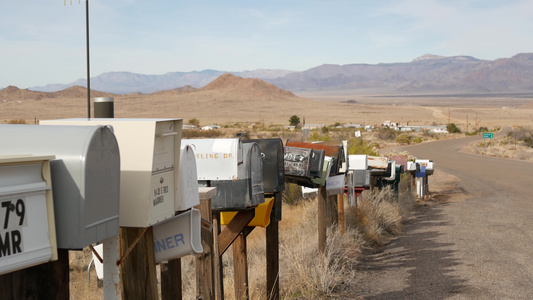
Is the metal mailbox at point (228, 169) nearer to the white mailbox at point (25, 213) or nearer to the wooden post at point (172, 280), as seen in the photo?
the wooden post at point (172, 280)

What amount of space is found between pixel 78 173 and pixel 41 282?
1.32 feet

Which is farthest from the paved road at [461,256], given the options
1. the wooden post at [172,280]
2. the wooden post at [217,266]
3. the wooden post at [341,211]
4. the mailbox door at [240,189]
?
the wooden post at [172,280]

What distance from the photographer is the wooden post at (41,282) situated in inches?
81.5

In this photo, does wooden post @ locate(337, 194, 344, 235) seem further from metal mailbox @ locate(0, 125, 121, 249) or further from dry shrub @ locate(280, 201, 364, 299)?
metal mailbox @ locate(0, 125, 121, 249)

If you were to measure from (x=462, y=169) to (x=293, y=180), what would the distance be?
20987mm

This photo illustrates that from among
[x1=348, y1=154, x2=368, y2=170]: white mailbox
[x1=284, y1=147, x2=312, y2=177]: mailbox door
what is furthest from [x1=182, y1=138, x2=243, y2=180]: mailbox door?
[x1=348, y1=154, x2=368, y2=170]: white mailbox

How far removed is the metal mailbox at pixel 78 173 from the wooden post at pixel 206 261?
5.78ft

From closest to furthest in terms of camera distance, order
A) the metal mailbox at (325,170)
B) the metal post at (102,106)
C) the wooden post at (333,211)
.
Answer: the metal post at (102,106), the metal mailbox at (325,170), the wooden post at (333,211)

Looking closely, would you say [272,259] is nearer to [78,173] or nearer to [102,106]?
[102,106]

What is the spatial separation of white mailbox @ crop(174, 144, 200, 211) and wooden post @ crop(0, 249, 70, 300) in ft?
3.25

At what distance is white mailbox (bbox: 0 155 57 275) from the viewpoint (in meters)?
1.92

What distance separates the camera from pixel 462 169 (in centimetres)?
2653

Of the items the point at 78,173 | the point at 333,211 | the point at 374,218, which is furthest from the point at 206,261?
Result: the point at 374,218

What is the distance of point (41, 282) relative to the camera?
216 cm
